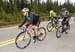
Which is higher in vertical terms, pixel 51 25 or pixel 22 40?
pixel 22 40

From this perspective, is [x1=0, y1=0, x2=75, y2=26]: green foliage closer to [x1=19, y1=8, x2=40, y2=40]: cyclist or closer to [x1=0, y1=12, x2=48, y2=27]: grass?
[x1=0, y1=12, x2=48, y2=27]: grass

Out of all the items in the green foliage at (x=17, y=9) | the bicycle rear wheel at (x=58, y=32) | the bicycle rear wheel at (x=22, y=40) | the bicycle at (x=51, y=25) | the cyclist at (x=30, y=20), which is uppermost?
the cyclist at (x=30, y=20)

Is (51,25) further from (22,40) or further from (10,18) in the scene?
(10,18)

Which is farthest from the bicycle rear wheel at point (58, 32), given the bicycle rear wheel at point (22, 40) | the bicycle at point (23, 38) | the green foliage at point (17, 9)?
the green foliage at point (17, 9)

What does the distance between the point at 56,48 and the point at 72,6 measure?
66.2 metres

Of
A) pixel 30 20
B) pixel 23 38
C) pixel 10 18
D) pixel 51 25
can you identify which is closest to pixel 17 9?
pixel 10 18

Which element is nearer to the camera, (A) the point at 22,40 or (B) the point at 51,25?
(A) the point at 22,40

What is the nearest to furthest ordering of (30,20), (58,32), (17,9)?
(30,20) < (58,32) < (17,9)

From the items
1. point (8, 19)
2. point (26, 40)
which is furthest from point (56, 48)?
point (8, 19)

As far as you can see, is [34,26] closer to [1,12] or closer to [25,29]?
[25,29]

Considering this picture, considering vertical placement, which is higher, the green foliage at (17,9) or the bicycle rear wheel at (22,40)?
the bicycle rear wheel at (22,40)

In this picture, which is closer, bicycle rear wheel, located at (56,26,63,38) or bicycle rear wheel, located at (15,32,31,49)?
bicycle rear wheel, located at (15,32,31,49)

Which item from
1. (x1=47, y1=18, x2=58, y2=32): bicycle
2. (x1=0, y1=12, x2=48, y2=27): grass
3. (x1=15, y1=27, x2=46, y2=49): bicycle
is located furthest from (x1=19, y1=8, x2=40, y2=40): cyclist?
(x1=0, y1=12, x2=48, y2=27): grass

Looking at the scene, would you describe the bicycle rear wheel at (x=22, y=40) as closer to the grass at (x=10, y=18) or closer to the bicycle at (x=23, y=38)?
the bicycle at (x=23, y=38)
